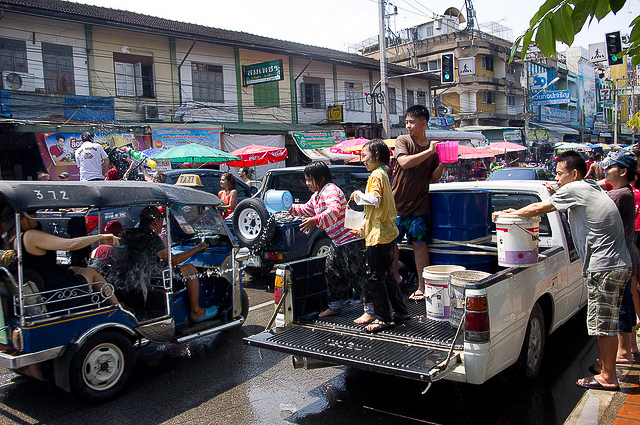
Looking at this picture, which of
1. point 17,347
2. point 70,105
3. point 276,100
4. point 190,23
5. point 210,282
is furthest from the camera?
point 276,100

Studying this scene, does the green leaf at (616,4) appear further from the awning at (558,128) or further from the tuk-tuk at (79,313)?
the awning at (558,128)

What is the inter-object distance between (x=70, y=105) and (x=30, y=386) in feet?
46.9

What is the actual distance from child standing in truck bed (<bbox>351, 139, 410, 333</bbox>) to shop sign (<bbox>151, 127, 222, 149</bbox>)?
15.1 m

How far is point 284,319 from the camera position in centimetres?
453

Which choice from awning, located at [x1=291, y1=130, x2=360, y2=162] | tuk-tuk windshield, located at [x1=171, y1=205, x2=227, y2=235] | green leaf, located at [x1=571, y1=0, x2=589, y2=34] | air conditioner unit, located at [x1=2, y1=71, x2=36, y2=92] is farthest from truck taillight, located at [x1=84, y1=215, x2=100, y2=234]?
A: awning, located at [x1=291, y1=130, x2=360, y2=162]

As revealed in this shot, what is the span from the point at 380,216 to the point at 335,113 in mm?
21474

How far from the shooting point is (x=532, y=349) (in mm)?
4234

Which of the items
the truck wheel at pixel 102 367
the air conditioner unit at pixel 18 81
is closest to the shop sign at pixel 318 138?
the air conditioner unit at pixel 18 81

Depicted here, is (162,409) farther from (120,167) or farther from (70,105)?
(70,105)

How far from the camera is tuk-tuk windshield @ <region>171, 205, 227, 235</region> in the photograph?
599 centimetres

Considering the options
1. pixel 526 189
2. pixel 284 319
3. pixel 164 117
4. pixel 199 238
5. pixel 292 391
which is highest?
pixel 164 117

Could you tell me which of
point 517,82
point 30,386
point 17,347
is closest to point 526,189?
point 17,347

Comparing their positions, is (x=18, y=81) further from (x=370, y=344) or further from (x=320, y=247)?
(x=370, y=344)

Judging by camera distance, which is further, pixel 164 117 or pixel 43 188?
pixel 164 117
